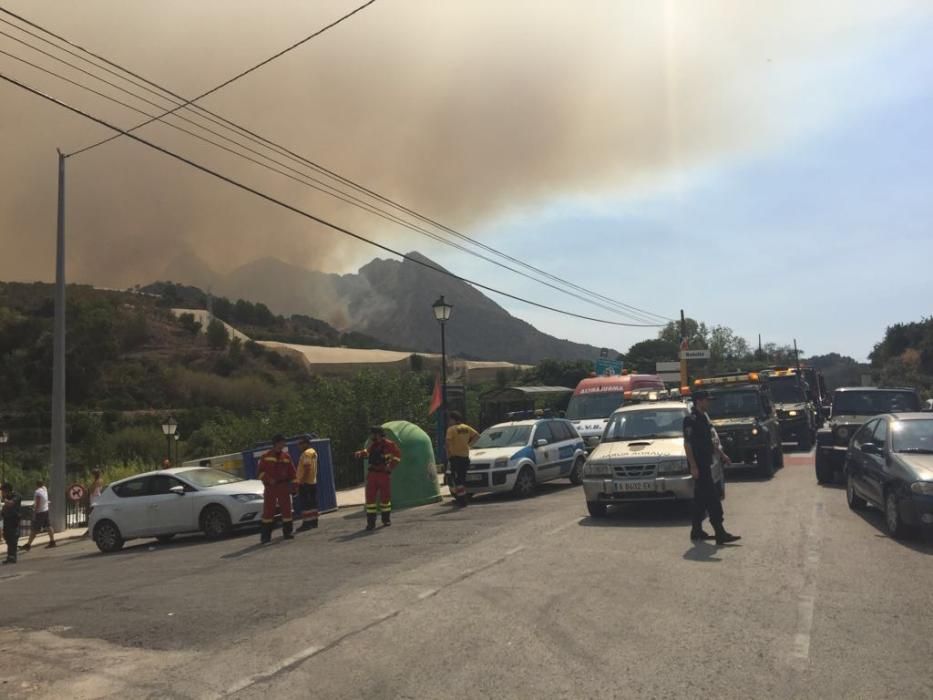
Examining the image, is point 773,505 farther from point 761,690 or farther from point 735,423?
point 761,690

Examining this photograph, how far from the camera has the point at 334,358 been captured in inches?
5251

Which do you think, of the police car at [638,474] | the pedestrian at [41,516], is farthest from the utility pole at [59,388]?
the police car at [638,474]

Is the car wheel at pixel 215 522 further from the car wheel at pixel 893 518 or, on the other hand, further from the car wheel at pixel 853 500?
the car wheel at pixel 893 518

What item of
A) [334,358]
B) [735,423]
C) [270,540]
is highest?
[334,358]

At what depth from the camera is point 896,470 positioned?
9.09m

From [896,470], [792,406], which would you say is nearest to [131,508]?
[896,470]

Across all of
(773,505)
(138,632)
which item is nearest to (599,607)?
(138,632)

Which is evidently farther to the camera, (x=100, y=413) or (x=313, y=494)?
(x=100, y=413)

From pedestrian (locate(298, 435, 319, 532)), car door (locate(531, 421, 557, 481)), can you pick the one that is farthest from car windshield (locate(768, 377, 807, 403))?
pedestrian (locate(298, 435, 319, 532))

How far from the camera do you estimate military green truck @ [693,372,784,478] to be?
16.5m

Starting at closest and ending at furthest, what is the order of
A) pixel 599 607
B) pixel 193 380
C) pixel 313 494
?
1. pixel 599 607
2. pixel 313 494
3. pixel 193 380

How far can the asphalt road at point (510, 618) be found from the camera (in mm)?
4805

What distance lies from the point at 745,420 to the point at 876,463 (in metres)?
7.11

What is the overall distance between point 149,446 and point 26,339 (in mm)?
53714
